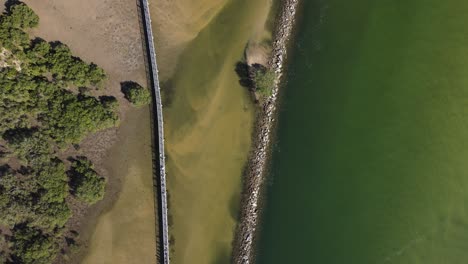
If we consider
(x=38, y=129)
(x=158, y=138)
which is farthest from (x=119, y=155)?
(x=38, y=129)

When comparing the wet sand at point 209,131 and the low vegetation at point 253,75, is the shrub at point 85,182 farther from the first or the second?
the low vegetation at point 253,75

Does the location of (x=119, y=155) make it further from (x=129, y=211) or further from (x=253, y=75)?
(x=253, y=75)

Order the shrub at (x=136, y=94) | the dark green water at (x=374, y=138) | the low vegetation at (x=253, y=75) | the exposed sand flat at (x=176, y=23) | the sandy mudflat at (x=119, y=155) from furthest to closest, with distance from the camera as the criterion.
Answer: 1. the dark green water at (x=374, y=138)
2. the low vegetation at (x=253, y=75)
3. the exposed sand flat at (x=176, y=23)
4. the sandy mudflat at (x=119, y=155)
5. the shrub at (x=136, y=94)

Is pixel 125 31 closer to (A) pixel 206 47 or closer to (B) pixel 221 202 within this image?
(A) pixel 206 47

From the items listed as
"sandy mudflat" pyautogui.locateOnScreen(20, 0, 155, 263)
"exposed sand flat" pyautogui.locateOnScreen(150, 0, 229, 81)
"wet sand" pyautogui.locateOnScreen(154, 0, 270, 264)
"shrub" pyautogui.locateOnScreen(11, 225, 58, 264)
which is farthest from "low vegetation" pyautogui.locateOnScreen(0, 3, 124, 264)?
"wet sand" pyautogui.locateOnScreen(154, 0, 270, 264)

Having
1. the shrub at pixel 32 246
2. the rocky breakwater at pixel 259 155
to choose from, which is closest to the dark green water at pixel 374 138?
the rocky breakwater at pixel 259 155

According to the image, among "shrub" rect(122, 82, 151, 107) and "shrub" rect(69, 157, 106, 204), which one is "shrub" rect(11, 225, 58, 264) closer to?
"shrub" rect(69, 157, 106, 204)
